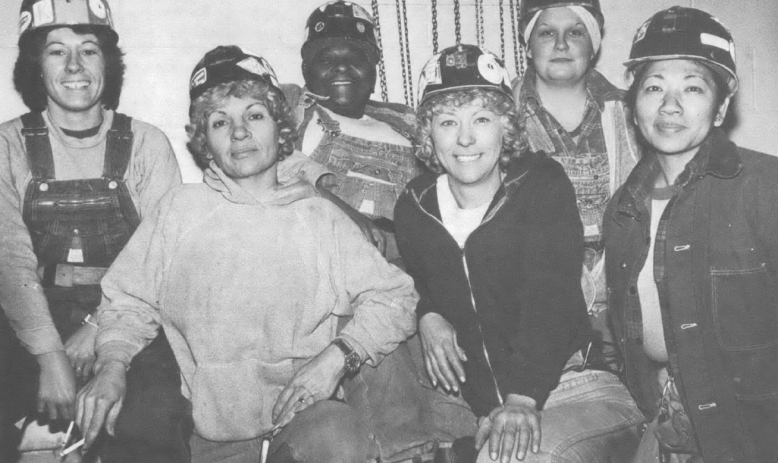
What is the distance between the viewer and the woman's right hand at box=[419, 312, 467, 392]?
2.61m

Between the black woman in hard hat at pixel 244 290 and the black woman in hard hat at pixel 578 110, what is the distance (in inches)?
42.6

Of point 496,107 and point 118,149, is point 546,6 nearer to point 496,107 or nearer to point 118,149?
point 496,107

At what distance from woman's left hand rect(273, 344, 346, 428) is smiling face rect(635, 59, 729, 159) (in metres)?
1.27

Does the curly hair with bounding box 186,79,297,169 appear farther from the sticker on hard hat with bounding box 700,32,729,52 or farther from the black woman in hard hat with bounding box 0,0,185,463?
the sticker on hard hat with bounding box 700,32,729,52

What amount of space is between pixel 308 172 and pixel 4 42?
6.72ft

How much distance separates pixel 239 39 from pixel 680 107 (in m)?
2.51

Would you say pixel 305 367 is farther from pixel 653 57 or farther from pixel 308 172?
pixel 653 57

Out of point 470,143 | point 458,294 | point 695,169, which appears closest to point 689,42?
point 695,169

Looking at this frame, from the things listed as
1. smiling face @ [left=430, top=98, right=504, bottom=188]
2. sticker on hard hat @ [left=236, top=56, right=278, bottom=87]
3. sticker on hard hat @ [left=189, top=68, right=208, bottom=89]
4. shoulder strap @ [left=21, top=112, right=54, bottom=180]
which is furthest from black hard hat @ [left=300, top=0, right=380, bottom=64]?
shoulder strap @ [left=21, top=112, right=54, bottom=180]

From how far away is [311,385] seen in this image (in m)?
2.46

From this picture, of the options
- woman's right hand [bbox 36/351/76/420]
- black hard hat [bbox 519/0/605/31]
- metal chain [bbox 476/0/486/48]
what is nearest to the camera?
woman's right hand [bbox 36/351/76/420]

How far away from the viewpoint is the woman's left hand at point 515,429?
7.47ft

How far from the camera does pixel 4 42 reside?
13.3 ft

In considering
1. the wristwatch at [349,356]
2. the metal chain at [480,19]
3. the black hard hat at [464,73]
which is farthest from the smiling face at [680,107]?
the metal chain at [480,19]
